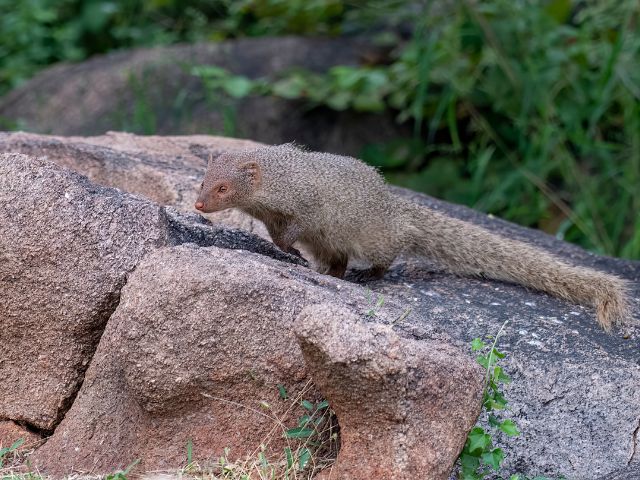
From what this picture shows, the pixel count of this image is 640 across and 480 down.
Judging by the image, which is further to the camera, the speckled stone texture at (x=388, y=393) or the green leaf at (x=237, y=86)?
the green leaf at (x=237, y=86)

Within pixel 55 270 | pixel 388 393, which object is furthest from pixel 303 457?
pixel 55 270

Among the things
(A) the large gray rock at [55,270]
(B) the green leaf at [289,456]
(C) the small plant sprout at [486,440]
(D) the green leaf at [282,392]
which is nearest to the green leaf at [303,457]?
(B) the green leaf at [289,456]

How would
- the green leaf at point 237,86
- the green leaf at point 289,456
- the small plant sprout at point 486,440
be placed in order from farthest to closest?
1. the green leaf at point 237,86
2. the green leaf at point 289,456
3. the small plant sprout at point 486,440

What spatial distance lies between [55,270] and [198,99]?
3.72 meters

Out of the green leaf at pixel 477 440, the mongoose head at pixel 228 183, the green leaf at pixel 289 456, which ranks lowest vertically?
the green leaf at pixel 289 456

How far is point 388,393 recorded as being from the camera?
213 centimetres

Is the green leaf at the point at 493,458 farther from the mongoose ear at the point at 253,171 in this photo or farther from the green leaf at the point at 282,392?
the mongoose ear at the point at 253,171

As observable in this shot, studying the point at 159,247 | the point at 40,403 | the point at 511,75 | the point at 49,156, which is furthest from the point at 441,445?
the point at 511,75

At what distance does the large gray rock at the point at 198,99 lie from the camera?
5.98m

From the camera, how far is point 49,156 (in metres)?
3.54

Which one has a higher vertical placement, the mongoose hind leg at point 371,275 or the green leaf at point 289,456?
the green leaf at point 289,456

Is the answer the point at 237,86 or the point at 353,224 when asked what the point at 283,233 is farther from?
the point at 237,86

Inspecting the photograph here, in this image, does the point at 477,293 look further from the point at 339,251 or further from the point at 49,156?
the point at 49,156

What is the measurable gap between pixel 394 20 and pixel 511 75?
1.45m
